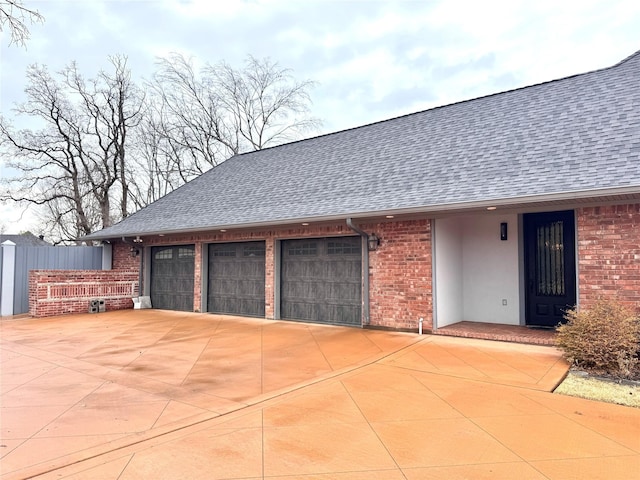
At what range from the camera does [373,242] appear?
876cm

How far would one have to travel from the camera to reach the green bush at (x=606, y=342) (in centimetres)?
503

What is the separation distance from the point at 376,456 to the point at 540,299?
692 centimetres

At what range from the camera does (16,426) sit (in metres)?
3.61

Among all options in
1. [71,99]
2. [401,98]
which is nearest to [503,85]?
[401,98]

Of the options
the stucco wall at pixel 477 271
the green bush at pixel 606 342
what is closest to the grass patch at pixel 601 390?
the green bush at pixel 606 342

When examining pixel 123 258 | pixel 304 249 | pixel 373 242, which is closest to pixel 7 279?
pixel 123 258

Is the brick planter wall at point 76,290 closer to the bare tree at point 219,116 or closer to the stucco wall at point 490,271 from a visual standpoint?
the stucco wall at point 490,271

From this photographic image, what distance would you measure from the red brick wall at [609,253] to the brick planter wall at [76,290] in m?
13.0

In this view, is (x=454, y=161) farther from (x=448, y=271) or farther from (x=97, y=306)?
(x=97, y=306)

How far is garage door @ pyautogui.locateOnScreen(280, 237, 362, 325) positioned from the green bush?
450 centimetres

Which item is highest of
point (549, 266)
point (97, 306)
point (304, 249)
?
point (304, 249)

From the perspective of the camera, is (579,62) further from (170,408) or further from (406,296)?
(170,408)

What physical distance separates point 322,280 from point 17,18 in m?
7.32

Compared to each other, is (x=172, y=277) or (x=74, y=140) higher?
(x=74, y=140)
